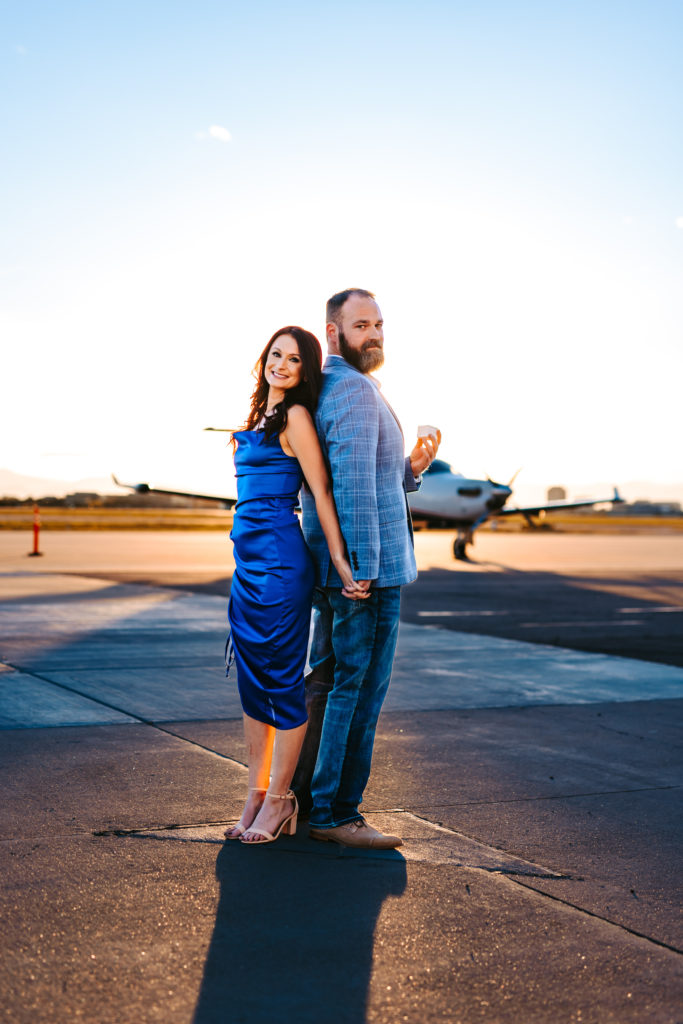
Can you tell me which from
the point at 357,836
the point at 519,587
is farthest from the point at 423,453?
the point at 519,587

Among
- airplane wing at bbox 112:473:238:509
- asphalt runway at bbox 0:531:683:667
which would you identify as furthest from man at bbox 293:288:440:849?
airplane wing at bbox 112:473:238:509

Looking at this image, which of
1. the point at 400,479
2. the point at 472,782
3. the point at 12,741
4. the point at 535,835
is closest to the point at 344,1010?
the point at 535,835

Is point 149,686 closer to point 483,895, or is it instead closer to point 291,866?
point 291,866

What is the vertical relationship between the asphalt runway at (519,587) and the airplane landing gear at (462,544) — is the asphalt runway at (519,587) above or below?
below

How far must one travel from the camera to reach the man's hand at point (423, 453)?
143 inches

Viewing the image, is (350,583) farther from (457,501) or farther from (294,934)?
(457,501)

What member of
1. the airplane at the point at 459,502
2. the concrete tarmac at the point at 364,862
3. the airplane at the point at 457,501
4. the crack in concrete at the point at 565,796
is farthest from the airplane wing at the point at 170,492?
the crack in concrete at the point at 565,796

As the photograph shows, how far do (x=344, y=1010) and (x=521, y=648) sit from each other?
279 inches

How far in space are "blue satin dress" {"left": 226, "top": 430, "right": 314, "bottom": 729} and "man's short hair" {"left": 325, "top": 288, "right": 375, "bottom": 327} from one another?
51cm

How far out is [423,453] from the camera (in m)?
3.69

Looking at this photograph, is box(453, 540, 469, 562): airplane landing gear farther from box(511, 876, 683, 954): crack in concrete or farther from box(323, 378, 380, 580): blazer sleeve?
box(511, 876, 683, 954): crack in concrete

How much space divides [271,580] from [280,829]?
35.4 inches

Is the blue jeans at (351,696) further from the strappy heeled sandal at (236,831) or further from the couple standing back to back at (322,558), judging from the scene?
the strappy heeled sandal at (236,831)

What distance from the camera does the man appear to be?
3.34 meters
